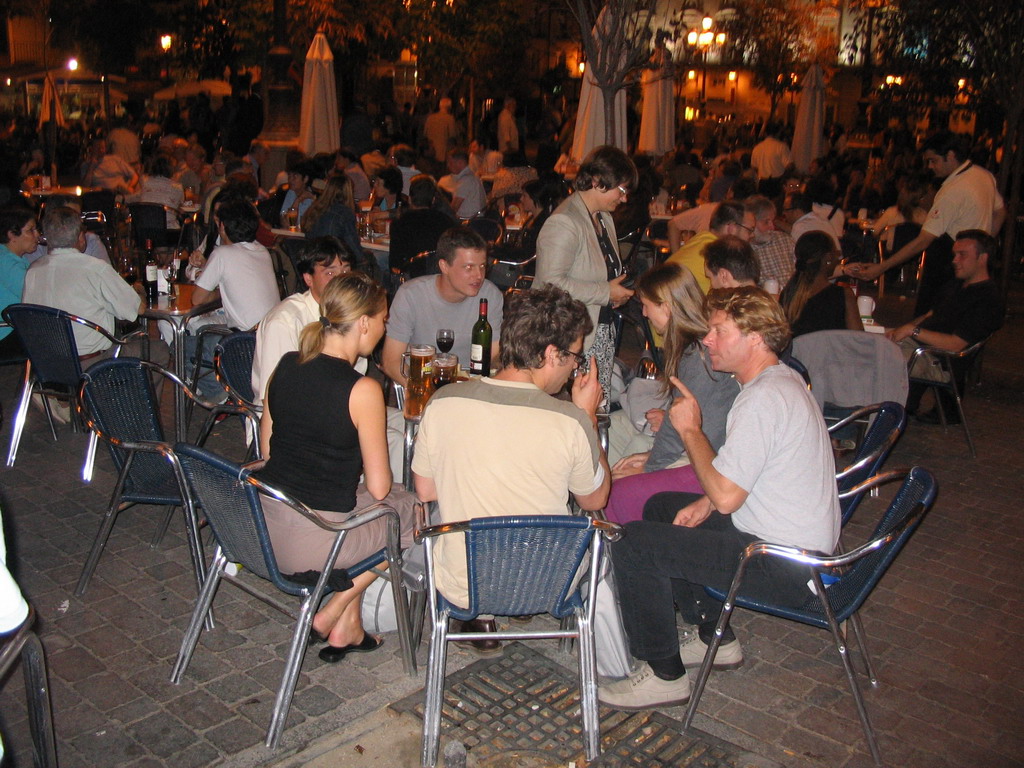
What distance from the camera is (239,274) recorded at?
19.2 feet

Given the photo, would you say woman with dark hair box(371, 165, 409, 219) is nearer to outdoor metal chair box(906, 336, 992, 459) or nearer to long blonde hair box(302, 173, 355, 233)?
long blonde hair box(302, 173, 355, 233)

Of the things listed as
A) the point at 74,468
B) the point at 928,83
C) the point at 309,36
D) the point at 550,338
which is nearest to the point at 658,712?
the point at 550,338

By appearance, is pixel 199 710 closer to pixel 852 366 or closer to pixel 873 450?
pixel 873 450

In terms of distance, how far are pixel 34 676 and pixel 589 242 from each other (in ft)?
12.0

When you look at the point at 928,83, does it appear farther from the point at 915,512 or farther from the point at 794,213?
the point at 915,512

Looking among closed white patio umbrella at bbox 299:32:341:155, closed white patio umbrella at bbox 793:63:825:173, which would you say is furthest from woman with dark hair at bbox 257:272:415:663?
closed white patio umbrella at bbox 793:63:825:173

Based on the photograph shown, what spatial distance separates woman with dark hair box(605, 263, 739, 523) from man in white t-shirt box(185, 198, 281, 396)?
269 centimetres

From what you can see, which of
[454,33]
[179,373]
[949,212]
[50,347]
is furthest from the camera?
[454,33]

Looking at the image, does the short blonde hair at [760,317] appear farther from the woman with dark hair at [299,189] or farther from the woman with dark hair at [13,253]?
the woman with dark hair at [299,189]

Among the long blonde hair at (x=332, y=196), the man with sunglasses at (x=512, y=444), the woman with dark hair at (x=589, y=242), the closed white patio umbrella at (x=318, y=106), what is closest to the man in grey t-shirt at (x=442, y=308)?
the woman with dark hair at (x=589, y=242)

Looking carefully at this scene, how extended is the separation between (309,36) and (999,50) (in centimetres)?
1372

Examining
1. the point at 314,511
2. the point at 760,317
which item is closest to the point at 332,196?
the point at 314,511

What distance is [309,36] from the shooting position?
1897cm

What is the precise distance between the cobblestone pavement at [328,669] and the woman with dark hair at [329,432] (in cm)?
55
